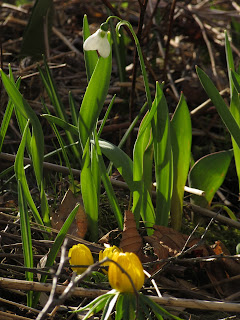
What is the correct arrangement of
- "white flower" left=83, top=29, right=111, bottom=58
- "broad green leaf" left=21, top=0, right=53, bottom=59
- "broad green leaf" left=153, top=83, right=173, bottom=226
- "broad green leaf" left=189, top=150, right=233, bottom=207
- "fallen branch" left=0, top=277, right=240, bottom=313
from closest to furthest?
"fallen branch" left=0, top=277, right=240, bottom=313, "white flower" left=83, top=29, right=111, bottom=58, "broad green leaf" left=153, top=83, right=173, bottom=226, "broad green leaf" left=189, top=150, right=233, bottom=207, "broad green leaf" left=21, top=0, right=53, bottom=59

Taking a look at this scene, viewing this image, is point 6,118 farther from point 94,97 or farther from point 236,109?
point 236,109

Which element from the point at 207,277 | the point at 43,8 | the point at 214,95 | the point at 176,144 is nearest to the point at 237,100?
the point at 214,95

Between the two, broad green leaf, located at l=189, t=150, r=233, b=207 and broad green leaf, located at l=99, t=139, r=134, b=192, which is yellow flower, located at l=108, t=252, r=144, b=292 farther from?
broad green leaf, located at l=189, t=150, r=233, b=207

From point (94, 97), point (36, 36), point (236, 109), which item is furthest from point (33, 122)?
point (36, 36)

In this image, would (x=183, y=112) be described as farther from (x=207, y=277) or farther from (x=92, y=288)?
(x=92, y=288)

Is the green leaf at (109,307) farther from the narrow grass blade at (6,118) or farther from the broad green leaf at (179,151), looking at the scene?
the narrow grass blade at (6,118)

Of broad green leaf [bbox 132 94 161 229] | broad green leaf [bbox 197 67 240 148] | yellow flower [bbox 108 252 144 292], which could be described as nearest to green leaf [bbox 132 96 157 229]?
broad green leaf [bbox 132 94 161 229]
